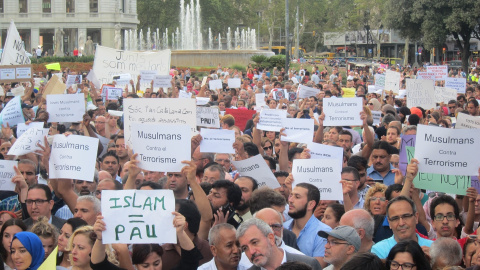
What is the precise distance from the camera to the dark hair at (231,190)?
685cm

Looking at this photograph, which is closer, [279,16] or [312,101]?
[312,101]

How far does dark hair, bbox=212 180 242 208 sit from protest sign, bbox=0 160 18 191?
8.02 ft

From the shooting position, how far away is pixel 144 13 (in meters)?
94.9

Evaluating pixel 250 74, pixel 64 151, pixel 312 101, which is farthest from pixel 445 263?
pixel 250 74

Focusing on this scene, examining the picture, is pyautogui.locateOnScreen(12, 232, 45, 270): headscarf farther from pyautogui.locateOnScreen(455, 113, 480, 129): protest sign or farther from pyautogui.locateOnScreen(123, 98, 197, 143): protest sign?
pyautogui.locateOnScreen(455, 113, 480, 129): protest sign

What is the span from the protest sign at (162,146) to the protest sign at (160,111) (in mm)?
1618

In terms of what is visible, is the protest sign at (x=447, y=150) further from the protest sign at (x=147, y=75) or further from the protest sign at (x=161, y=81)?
the protest sign at (x=147, y=75)

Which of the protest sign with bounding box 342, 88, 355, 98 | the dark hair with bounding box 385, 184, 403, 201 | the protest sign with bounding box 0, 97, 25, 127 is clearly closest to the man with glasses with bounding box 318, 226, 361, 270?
the dark hair with bounding box 385, 184, 403, 201

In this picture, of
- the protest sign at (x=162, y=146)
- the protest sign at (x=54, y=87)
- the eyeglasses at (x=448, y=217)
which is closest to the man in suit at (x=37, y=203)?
the protest sign at (x=162, y=146)

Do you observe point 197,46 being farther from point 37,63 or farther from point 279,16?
point 279,16

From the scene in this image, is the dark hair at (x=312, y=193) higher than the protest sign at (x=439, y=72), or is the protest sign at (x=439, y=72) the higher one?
the protest sign at (x=439, y=72)

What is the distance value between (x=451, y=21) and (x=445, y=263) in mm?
27628

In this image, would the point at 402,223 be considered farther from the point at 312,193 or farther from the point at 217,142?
the point at 217,142

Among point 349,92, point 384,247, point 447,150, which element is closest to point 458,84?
point 349,92
